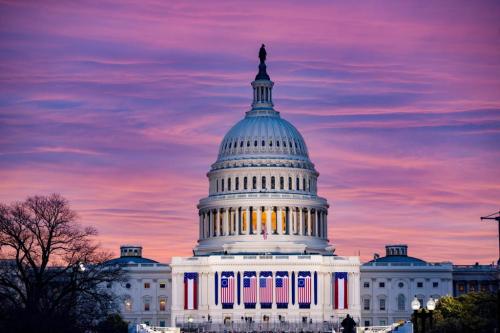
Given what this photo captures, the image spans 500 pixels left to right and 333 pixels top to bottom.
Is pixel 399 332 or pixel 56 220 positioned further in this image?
pixel 399 332

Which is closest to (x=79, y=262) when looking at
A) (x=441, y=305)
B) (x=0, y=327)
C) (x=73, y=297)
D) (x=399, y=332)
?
(x=73, y=297)

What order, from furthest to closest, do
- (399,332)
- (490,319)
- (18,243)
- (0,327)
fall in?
(399,332) → (490,319) → (18,243) → (0,327)

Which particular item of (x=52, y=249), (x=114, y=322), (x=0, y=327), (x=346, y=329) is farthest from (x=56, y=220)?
(x=346, y=329)

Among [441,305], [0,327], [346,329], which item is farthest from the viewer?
[441,305]

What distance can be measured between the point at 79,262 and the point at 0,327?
15.2 meters

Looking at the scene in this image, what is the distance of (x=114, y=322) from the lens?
159 meters

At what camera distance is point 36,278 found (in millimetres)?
131000

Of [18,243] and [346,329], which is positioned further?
[18,243]

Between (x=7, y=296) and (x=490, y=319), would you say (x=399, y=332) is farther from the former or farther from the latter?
(x=7, y=296)

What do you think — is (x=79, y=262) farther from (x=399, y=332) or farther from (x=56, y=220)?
(x=399, y=332)

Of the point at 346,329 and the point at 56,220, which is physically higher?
the point at 56,220

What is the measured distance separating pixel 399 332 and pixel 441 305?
13.0m

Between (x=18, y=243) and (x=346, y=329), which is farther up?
(x=18, y=243)

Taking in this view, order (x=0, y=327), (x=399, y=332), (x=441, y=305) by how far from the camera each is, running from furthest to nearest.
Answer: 1. (x=441, y=305)
2. (x=399, y=332)
3. (x=0, y=327)
